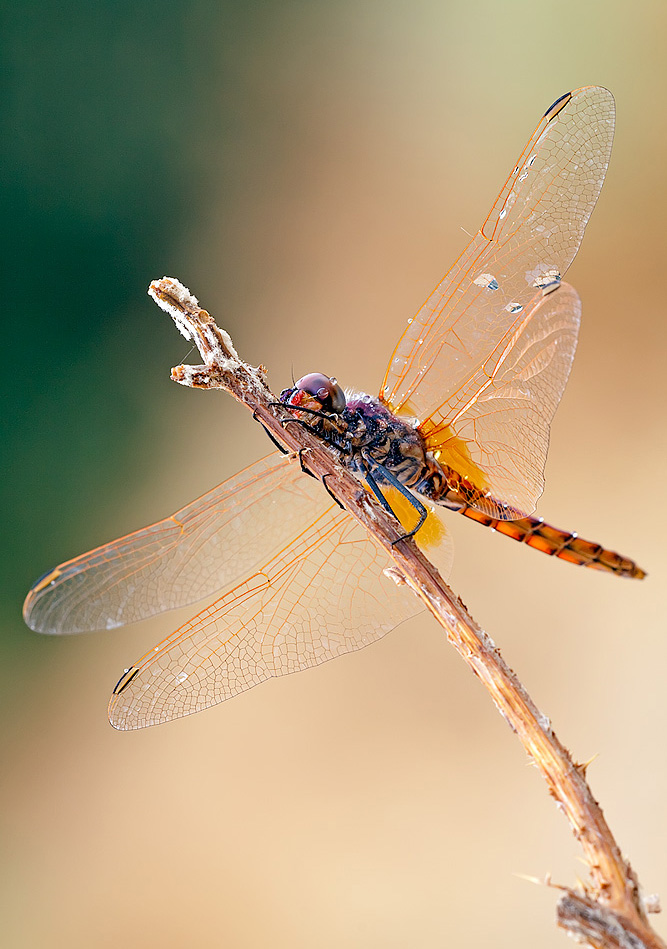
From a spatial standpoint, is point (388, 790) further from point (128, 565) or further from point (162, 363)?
point (162, 363)

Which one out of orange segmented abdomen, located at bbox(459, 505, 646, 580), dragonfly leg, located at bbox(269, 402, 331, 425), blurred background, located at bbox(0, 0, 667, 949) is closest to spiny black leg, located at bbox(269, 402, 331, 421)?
dragonfly leg, located at bbox(269, 402, 331, 425)

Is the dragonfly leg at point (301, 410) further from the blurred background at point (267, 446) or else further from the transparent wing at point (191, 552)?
the blurred background at point (267, 446)

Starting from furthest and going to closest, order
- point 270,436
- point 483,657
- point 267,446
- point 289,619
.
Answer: point 267,446 → point 289,619 → point 270,436 → point 483,657

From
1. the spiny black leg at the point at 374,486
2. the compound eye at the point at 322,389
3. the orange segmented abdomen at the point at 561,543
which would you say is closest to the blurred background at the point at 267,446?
the orange segmented abdomen at the point at 561,543

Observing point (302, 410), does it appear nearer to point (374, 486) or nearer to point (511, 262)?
point (374, 486)

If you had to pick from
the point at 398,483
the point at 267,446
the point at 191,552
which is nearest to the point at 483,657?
the point at 398,483

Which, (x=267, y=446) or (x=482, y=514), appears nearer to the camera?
(x=482, y=514)
